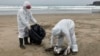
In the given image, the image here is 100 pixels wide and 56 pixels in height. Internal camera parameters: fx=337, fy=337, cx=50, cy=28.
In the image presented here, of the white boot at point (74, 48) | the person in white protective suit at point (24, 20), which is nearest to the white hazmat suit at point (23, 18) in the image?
the person in white protective suit at point (24, 20)

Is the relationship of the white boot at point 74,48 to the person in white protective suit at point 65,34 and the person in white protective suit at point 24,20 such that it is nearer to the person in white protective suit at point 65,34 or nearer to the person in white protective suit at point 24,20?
the person in white protective suit at point 65,34

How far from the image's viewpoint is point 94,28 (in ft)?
43.6

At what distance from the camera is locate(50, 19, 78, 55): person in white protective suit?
30.9 ft

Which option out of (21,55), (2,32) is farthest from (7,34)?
(21,55)

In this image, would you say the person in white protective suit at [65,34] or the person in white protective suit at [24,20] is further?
the person in white protective suit at [24,20]

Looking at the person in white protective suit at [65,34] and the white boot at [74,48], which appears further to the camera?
the white boot at [74,48]

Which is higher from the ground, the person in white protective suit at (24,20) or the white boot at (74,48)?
the person in white protective suit at (24,20)

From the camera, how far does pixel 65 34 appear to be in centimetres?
955

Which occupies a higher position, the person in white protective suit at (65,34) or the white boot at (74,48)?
the person in white protective suit at (65,34)

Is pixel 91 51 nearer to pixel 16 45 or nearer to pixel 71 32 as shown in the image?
pixel 71 32

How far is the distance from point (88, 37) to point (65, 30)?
2206mm

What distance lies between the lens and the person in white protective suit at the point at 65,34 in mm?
9422

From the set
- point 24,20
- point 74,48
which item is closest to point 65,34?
point 74,48

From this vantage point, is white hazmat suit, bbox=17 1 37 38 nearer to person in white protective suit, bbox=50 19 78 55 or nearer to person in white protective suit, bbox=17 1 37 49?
person in white protective suit, bbox=17 1 37 49
